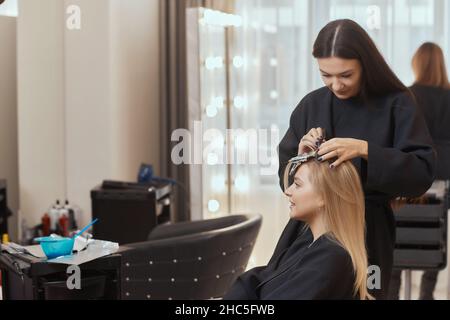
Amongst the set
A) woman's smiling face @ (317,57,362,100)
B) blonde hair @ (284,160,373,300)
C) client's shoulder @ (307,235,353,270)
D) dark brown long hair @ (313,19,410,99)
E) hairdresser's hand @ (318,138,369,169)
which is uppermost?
dark brown long hair @ (313,19,410,99)

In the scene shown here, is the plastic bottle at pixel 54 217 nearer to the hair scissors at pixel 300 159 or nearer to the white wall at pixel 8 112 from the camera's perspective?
the white wall at pixel 8 112

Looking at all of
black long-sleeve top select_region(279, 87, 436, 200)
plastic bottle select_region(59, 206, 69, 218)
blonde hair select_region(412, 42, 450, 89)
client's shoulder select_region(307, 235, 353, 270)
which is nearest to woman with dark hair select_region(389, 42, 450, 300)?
blonde hair select_region(412, 42, 450, 89)

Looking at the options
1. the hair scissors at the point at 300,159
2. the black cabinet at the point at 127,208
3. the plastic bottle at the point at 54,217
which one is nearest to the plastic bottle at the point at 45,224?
the plastic bottle at the point at 54,217

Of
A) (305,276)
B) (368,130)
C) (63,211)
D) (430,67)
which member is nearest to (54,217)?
(63,211)

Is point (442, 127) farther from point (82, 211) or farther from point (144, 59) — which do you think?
point (144, 59)

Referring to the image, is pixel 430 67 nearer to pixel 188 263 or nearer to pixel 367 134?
pixel 188 263

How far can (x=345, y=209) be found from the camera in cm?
125

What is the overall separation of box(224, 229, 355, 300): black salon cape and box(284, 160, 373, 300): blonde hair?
1 centimetres

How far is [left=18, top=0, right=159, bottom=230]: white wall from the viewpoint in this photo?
2.01 meters

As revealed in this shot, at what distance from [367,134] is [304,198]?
149 millimetres

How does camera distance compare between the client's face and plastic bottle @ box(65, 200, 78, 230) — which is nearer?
the client's face

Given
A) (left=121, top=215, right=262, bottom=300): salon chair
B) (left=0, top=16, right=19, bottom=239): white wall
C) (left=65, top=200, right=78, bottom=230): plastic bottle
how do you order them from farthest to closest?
(left=121, top=215, right=262, bottom=300): salon chair, (left=65, top=200, right=78, bottom=230): plastic bottle, (left=0, top=16, right=19, bottom=239): white wall

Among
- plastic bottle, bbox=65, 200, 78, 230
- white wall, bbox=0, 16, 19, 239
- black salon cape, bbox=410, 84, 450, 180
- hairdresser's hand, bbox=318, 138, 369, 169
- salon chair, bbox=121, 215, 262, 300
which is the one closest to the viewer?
hairdresser's hand, bbox=318, 138, 369, 169

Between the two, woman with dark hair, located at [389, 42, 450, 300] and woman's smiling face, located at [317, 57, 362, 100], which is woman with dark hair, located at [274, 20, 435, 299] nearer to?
woman's smiling face, located at [317, 57, 362, 100]
